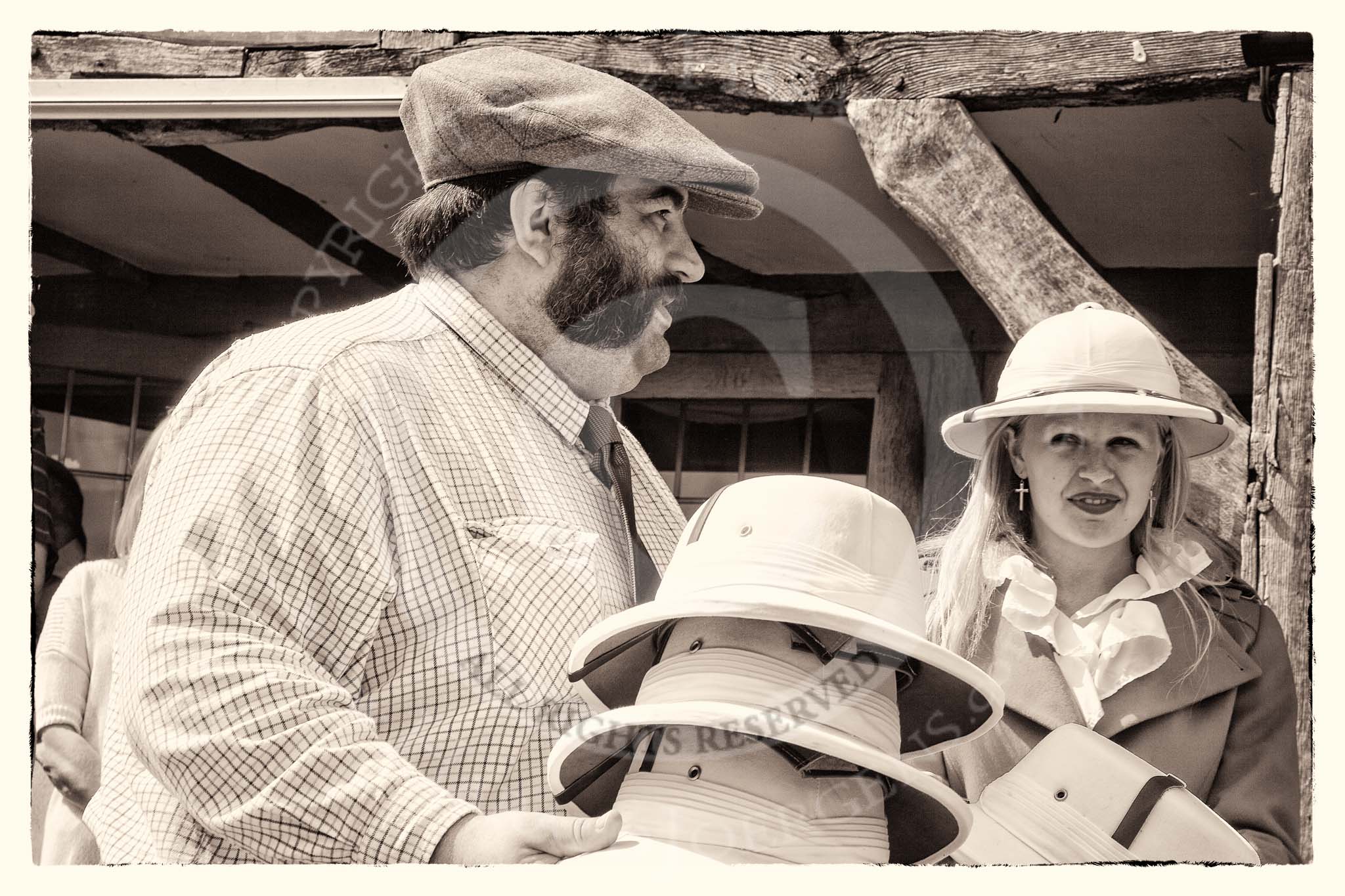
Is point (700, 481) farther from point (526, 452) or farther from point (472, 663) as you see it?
point (472, 663)

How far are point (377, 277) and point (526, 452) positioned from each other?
661 mm

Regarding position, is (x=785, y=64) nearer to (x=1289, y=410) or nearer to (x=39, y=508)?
(x=1289, y=410)

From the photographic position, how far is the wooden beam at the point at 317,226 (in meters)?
2.50

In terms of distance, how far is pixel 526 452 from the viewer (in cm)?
201

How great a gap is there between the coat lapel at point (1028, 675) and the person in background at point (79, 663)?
1383 millimetres

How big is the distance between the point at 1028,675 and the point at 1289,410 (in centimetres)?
80

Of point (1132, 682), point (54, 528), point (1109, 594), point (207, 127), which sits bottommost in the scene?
point (1132, 682)

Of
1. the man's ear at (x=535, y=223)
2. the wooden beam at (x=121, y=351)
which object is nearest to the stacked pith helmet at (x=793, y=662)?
the man's ear at (x=535, y=223)

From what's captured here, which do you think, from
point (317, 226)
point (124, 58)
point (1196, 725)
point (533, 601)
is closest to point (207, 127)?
point (124, 58)

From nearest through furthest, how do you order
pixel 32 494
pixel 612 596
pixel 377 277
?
pixel 612 596
pixel 32 494
pixel 377 277

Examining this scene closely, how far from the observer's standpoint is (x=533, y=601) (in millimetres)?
1854

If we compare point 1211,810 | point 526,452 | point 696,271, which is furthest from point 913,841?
point 696,271

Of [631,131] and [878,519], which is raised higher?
[631,131]

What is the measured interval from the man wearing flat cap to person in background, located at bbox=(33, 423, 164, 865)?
1.34 ft
